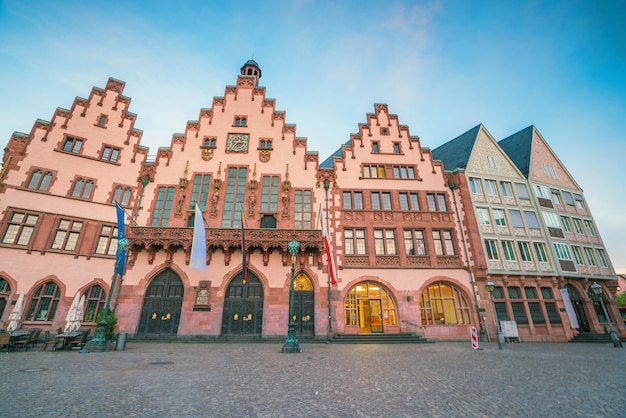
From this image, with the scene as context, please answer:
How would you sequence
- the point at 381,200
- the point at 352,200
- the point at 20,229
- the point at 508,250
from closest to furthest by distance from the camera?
the point at 20,229, the point at 508,250, the point at 352,200, the point at 381,200

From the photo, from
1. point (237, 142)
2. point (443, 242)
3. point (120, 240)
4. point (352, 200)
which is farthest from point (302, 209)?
point (120, 240)

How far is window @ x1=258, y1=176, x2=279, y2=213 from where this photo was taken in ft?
79.0

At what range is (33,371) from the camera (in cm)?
869

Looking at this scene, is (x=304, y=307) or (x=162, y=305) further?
(x=304, y=307)

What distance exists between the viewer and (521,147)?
32.9 m

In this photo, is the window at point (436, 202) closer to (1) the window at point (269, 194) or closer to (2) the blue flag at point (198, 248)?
(1) the window at point (269, 194)

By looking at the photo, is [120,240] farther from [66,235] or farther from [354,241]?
[354,241]

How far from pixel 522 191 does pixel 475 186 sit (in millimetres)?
5722

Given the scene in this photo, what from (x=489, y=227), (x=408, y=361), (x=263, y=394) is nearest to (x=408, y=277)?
(x=489, y=227)

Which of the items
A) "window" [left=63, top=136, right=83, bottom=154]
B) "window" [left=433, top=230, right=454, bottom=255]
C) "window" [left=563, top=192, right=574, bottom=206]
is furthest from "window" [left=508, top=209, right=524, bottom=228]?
"window" [left=63, top=136, right=83, bottom=154]

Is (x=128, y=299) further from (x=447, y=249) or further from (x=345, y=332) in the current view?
(x=447, y=249)

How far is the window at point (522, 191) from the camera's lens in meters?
28.0

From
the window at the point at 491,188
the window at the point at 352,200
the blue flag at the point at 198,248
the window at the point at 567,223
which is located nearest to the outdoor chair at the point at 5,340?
the blue flag at the point at 198,248

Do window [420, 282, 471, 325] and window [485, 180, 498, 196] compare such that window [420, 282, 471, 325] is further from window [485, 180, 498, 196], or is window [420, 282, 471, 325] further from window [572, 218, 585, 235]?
window [572, 218, 585, 235]
